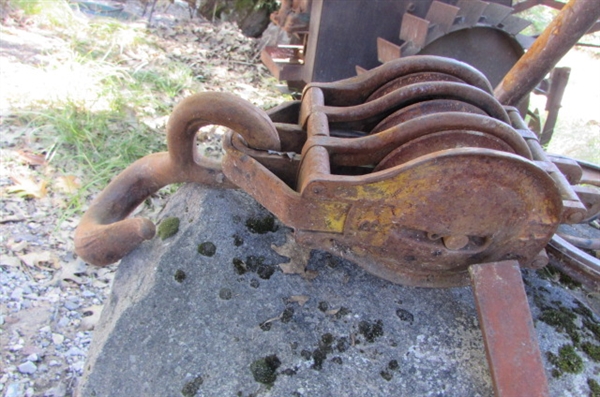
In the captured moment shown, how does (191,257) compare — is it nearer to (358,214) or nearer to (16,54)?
(358,214)

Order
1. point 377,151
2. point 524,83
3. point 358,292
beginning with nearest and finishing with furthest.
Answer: point 377,151 → point 358,292 → point 524,83

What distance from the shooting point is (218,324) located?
1.48 metres

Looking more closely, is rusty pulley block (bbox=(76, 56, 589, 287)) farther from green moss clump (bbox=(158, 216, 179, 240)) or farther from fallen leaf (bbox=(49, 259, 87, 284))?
fallen leaf (bbox=(49, 259, 87, 284))

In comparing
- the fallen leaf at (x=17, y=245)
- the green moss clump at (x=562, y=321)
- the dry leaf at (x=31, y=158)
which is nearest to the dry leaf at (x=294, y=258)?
the green moss clump at (x=562, y=321)

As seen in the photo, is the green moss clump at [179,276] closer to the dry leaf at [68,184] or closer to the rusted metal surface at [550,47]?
the rusted metal surface at [550,47]

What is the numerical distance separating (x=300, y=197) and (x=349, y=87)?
0.56 meters

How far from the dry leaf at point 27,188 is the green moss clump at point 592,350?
269 cm

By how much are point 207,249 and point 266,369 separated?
404 mm

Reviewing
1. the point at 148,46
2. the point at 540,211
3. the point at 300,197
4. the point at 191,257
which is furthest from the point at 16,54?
the point at 540,211

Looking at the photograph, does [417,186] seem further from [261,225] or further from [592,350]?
[592,350]

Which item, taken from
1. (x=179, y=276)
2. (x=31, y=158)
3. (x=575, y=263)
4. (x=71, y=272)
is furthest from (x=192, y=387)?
(x=31, y=158)

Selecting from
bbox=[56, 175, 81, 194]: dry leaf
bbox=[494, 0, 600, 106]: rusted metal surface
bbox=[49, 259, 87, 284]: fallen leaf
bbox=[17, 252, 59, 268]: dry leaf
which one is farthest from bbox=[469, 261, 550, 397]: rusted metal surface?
bbox=[56, 175, 81, 194]: dry leaf

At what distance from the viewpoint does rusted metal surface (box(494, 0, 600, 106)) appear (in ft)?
5.81

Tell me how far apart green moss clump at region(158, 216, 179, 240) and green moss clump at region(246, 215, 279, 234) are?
23cm
